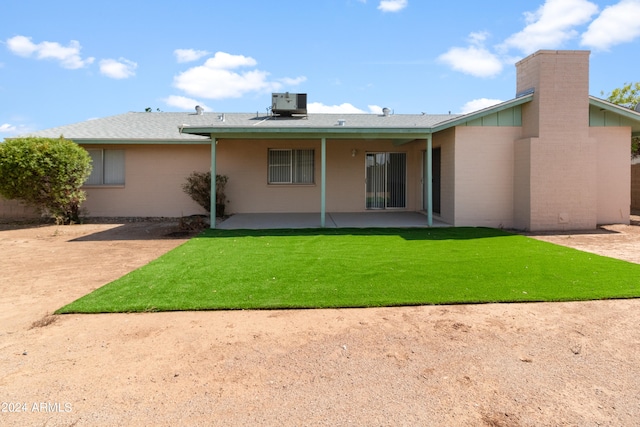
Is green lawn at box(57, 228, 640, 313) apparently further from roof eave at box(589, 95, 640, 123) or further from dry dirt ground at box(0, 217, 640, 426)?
roof eave at box(589, 95, 640, 123)

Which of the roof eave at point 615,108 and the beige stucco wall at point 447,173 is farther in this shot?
the beige stucco wall at point 447,173

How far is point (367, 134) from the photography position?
36.5ft

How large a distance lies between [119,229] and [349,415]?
10.9 meters

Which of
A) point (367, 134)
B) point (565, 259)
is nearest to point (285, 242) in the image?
point (367, 134)

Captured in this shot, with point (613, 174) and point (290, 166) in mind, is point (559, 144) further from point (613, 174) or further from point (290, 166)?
point (290, 166)

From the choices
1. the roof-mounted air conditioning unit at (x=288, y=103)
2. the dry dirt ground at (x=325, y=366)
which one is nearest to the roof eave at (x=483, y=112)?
the roof-mounted air conditioning unit at (x=288, y=103)

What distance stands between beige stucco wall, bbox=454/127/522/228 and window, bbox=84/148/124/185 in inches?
444

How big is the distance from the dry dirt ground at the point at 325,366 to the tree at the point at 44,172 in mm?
8080

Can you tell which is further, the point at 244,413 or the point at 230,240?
the point at 230,240

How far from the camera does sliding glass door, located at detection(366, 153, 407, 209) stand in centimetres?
1518

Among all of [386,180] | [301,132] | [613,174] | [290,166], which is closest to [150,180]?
[290,166]

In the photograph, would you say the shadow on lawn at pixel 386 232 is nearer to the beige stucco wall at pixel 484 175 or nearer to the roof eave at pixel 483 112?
the beige stucco wall at pixel 484 175

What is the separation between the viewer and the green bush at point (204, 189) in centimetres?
1373

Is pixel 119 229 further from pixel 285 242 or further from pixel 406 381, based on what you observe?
pixel 406 381
